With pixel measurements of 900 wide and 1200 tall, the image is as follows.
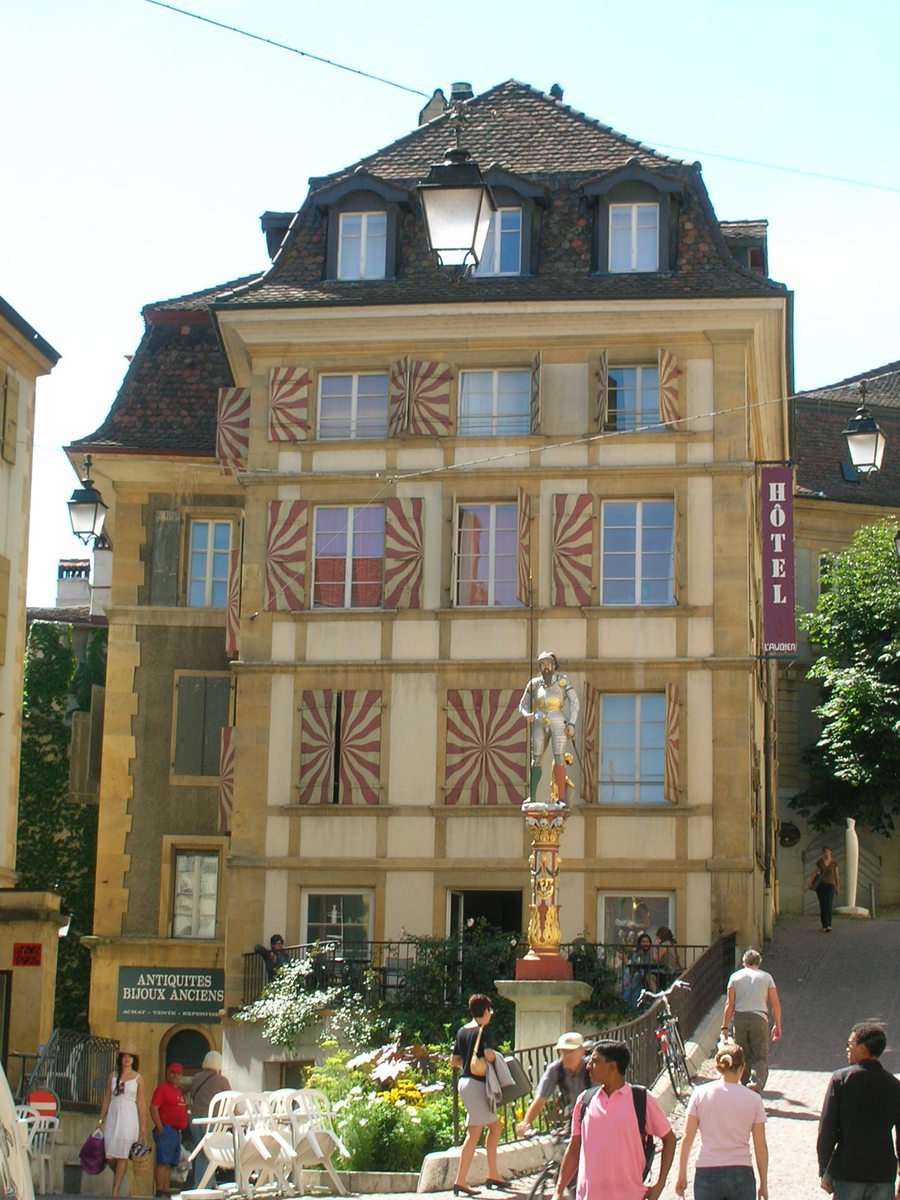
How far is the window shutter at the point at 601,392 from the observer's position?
31234 millimetres

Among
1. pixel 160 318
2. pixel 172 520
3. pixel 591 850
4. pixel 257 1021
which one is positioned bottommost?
pixel 257 1021

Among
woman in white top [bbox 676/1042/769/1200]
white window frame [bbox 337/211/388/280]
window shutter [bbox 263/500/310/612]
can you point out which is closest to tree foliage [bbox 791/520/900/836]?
white window frame [bbox 337/211/388/280]

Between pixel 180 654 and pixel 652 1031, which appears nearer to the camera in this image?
pixel 652 1031

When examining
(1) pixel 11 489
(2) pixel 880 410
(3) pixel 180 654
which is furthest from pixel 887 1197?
(2) pixel 880 410

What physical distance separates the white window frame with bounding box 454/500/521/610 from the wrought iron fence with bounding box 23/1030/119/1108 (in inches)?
311

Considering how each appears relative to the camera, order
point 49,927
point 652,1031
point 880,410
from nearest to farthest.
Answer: point 652,1031
point 49,927
point 880,410

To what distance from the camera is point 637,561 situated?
31000mm

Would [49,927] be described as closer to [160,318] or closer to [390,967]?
[390,967]

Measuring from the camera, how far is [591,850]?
30.2m

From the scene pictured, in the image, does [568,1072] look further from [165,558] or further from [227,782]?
[165,558]

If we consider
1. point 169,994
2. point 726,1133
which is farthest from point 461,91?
point 726,1133

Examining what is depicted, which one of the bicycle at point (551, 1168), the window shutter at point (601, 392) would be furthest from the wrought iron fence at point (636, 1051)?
the window shutter at point (601, 392)

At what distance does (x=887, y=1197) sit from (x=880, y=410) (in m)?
43.5

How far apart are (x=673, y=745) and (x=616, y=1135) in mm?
18668
